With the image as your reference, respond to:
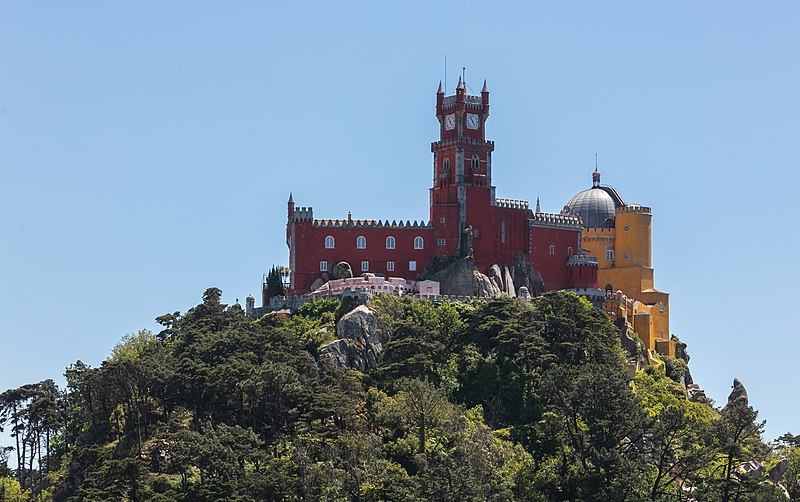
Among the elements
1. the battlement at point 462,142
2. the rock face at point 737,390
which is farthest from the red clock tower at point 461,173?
the rock face at point 737,390

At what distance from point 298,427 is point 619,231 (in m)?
43.9

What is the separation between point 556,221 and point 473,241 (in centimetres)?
772

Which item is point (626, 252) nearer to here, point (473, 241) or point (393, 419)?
point (473, 241)

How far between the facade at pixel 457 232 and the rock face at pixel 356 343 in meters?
9.45

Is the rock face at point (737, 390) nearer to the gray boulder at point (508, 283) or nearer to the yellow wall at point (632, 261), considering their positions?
the yellow wall at point (632, 261)

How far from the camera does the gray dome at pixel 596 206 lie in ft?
500

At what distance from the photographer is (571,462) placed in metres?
114

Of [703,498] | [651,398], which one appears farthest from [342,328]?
[703,498]

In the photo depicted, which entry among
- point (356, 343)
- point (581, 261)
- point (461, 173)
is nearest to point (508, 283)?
point (581, 261)

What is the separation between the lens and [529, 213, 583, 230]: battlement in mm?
146500

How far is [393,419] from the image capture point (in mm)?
118375

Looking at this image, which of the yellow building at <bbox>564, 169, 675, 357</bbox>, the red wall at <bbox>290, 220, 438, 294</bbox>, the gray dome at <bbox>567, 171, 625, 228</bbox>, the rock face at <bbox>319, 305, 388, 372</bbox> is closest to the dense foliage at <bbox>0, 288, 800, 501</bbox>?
the rock face at <bbox>319, 305, 388, 372</bbox>

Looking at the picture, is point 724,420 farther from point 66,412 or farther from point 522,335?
point 66,412

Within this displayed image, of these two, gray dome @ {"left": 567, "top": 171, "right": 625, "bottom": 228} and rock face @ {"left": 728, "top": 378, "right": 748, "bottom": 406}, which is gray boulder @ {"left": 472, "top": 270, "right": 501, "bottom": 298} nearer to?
gray dome @ {"left": 567, "top": 171, "right": 625, "bottom": 228}
